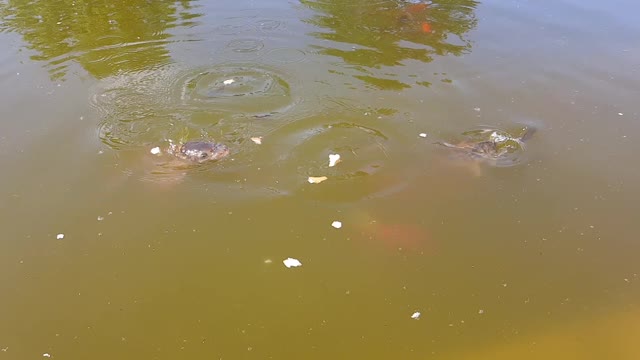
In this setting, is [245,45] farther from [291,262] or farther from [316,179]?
[291,262]

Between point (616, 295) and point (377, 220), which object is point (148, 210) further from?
point (616, 295)

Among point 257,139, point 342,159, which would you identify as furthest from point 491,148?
point 257,139

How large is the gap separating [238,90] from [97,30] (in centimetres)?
308

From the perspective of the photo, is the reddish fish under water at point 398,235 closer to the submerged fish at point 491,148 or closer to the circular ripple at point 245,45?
the submerged fish at point 491,148

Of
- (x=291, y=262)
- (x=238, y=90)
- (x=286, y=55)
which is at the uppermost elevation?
(x=286, y=55)

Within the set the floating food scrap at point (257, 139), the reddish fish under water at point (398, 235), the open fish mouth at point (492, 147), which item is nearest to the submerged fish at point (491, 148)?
the open fish mouth at point (492, 147)

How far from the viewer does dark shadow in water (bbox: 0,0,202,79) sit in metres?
7.05

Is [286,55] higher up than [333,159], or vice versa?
[286,55]

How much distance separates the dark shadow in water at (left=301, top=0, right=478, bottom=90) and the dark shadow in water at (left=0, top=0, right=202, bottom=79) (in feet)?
7.46

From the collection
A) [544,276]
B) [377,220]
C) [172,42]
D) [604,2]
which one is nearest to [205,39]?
[172,42]

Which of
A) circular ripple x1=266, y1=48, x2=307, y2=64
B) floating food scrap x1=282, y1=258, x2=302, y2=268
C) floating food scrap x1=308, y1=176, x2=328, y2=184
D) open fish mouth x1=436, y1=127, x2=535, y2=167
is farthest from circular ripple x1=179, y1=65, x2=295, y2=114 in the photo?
floating food scrap x1=282, y1=258, x2=302, y2=268

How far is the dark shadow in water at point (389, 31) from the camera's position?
7.08m

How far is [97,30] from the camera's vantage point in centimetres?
788

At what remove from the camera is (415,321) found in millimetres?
3879
